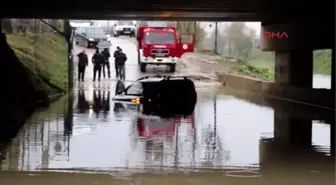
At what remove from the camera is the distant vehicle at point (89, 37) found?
52625 millimetres

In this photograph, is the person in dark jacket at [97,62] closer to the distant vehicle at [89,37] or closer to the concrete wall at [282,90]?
the concrete wall at [282,90]

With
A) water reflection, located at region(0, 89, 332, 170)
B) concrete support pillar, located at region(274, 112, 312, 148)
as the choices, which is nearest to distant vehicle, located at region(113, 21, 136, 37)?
water reflection, located at region(0, 89, 332, 170)

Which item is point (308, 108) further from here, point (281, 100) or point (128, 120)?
point (128, 120)

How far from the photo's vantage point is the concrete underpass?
394 inches

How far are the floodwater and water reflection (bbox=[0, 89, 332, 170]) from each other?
2 cm

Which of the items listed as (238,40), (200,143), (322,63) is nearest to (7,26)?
(200,143)

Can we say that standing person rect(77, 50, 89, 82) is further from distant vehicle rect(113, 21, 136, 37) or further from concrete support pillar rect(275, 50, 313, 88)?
distant vehicle rect(113, 21, 136, 37)

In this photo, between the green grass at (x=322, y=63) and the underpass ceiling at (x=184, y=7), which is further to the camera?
the green grass at (x=322, y=63)

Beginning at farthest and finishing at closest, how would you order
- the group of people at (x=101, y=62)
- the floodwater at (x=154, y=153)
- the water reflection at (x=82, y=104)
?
the group of people at (x=101, y=62) → the water reflection at (x=82, y=104) → the floodwater at (x=154, y=153)

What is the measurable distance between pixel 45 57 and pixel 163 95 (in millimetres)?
10583

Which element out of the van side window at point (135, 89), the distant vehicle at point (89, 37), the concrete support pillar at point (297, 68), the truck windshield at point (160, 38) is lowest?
the van side window at point (135, 89)

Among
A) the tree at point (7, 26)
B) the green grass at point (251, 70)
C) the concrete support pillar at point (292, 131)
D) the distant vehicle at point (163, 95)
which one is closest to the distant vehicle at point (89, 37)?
the green grass at point (251, 70)

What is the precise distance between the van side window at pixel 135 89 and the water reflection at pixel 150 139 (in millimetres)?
3151

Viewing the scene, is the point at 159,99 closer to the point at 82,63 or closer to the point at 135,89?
the point at 135,89
